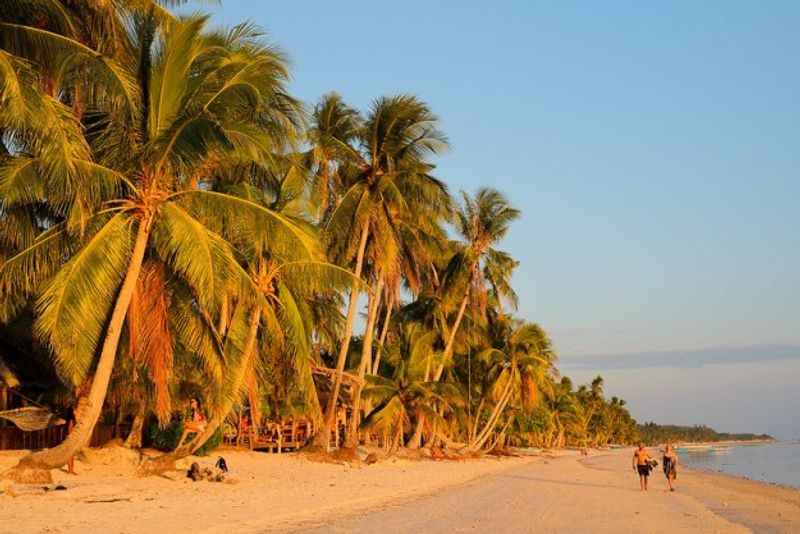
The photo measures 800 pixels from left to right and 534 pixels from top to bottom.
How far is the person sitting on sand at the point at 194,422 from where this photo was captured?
17578 mm

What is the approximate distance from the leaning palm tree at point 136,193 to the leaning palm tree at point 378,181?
34.8 ft

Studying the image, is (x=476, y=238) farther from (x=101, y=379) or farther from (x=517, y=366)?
(x=101, y=379)

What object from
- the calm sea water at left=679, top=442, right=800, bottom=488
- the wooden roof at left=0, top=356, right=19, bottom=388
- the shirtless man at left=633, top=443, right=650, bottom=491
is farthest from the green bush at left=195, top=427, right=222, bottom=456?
the calm sea water at left=679, top=442, right=800, bottom=488

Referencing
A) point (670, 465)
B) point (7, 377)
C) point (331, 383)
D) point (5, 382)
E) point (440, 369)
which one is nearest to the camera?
point (7, 377)

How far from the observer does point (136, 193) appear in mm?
14227

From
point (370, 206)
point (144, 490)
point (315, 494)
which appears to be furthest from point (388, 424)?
point (144, 490)

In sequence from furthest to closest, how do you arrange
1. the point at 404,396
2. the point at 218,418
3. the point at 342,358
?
the point at 404,396, the point at 342,358, the point at 218,418

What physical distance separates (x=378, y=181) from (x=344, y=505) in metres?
14.6

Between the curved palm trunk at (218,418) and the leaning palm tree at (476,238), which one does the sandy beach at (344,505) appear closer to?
the curved palm trunk at (218,418)

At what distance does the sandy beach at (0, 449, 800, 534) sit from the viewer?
10477 mm

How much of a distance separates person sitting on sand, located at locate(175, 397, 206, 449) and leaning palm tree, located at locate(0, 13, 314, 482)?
303 cm

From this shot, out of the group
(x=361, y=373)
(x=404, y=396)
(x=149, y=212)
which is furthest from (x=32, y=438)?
(x=404, y=396)

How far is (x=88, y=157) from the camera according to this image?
14039mm

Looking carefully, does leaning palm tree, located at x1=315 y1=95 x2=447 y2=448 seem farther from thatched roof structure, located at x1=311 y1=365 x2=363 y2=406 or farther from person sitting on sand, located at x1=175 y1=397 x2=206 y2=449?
person sitting on sand, located at x1=175 y1=397 x2=206 y2=449
